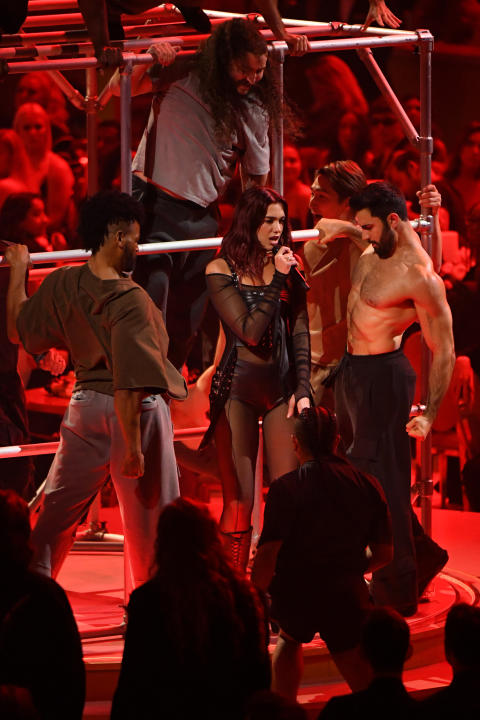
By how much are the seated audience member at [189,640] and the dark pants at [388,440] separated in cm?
237

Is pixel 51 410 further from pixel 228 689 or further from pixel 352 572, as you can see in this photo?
pixel 228 689

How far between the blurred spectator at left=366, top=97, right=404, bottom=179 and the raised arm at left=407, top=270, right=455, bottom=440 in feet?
14.8

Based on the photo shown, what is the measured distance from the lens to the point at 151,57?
5445mm

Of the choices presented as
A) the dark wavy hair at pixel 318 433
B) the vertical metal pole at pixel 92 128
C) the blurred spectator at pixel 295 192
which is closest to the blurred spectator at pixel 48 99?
the blurred spectator at pixel 295 192

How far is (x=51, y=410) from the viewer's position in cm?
875

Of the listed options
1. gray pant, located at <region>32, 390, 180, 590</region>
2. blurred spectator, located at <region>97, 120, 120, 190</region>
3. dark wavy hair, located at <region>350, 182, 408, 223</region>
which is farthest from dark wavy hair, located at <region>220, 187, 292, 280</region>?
blurred spectator, located at <region>97, 120, 120, 190</region>

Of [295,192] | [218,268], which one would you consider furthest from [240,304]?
[295,192]

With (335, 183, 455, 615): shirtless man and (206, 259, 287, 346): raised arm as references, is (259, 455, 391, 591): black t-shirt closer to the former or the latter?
(206, 259, 287, 346): raised arm

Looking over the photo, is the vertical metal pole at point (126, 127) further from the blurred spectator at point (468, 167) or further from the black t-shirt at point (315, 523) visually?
the blurred spectator at point (468, 167)

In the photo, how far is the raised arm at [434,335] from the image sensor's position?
576cm

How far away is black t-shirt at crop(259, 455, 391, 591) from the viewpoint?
14.1ft

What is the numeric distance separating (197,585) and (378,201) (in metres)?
2.74

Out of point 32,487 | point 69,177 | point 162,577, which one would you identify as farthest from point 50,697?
point 69,177

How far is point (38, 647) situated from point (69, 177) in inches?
264
